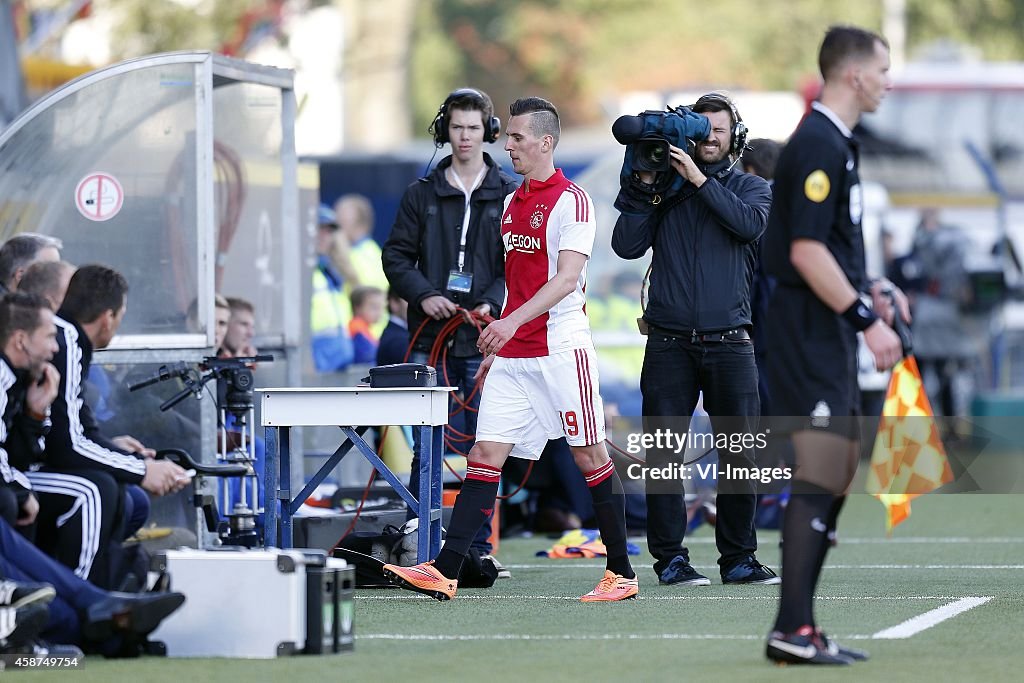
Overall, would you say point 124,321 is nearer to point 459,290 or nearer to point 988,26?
point 459,290

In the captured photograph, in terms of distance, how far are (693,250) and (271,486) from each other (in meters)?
2.23

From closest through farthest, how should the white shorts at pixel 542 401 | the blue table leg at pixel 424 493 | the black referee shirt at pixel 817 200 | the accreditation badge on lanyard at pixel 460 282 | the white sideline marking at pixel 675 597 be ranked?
the black referee shirt at pixel 817 200 → the white shorts at pixel 542 401 → the white sideline marking at pixel 675 597 → the blue table leg at pixel 424 493 → the accreditation badge on lanyard at pixel 460 282

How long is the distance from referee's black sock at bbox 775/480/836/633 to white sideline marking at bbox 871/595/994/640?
91cm

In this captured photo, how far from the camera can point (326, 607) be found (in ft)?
22.5

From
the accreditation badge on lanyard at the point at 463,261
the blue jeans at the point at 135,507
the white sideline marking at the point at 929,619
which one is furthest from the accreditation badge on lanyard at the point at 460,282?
the white sideline marking at the point at 929,619

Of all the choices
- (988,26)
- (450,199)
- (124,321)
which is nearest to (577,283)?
(450,199)

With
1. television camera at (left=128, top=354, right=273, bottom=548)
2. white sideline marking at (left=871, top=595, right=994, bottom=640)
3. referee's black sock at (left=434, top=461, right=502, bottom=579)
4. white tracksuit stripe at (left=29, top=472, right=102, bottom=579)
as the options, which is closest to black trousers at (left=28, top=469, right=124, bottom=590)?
white tracksuit stripe at (left=29, top=472, right=102, bottom=579)

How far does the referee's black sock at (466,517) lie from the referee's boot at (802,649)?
2224 millimetres

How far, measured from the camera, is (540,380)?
856cm

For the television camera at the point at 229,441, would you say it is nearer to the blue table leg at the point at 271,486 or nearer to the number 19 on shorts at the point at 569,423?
the blue table leg at the point at 271,486

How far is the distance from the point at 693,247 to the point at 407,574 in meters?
2.08

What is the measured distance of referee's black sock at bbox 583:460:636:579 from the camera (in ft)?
28.4

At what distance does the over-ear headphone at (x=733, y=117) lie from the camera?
929cm

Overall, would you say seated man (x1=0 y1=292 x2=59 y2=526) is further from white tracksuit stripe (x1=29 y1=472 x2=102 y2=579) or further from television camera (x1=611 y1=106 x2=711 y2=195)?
television camera (x1=611 y1=106 x2=711 y2=195)
